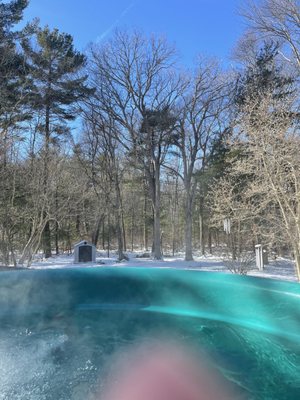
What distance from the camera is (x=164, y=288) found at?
19.7 feet

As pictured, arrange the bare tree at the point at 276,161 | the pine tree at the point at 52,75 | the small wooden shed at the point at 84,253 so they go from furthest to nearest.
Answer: the pine tree at the point at 52,75 < the small wooden shed at the point at 84,253 < the bare tree at the point at 276,161

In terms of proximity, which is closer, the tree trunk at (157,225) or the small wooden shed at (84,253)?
the small wooden shed at (84,253)

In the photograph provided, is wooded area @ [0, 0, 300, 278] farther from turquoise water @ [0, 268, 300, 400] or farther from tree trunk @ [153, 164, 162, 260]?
turquoise water @ [0, 268, 300, 400]

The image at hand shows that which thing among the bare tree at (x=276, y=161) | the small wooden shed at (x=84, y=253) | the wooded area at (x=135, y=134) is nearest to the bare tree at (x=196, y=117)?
the wooded area at (x=135, y=134)

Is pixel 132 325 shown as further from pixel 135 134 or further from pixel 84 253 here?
pixel 135 134

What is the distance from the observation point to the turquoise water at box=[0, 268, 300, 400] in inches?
130

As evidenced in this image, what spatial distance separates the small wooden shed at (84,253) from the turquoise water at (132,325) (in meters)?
6.02

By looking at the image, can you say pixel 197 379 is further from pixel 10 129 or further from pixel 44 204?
pixel 10 129

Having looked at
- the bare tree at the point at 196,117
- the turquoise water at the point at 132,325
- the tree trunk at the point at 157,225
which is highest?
the bare tree at the point at 196,117

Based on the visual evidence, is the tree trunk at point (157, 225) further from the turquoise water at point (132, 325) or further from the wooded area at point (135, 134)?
the turquoise water at point (132, 325)

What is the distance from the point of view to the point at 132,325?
5098 millimetres

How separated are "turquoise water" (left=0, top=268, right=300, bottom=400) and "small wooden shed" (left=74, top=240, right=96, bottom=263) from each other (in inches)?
237

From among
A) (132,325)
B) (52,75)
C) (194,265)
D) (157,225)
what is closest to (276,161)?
(132,325)

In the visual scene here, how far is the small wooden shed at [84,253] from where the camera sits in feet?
40.8
